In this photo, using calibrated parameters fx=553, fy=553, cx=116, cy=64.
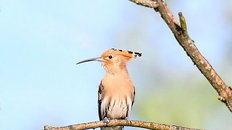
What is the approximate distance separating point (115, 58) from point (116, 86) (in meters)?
0.25

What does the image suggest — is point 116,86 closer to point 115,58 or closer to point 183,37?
point 115,58

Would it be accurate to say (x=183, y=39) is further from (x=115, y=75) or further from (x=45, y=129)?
(x=115, y=75)

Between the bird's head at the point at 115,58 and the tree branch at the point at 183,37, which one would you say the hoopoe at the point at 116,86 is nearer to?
the bird's head at the point at 115,58

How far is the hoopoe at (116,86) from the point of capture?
4527 millimetres

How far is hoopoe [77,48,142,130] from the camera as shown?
453 cm

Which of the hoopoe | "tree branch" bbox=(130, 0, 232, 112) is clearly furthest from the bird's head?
"tree branch" bbox=(130, 0, 232, 112)

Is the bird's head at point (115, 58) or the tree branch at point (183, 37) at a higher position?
the bird's head at point (115, 58)

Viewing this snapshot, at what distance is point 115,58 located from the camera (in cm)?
455

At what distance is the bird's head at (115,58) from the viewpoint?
14.8 ft

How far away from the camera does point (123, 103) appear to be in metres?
4.73

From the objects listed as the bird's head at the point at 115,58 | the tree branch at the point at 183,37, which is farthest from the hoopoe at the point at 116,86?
the tree branch at the point at 183,37

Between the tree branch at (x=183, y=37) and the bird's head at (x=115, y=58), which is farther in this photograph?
the bird's head at (x=115, y=58)

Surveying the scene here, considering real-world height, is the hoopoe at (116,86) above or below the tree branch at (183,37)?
above

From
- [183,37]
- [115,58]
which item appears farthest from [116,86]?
[183,37]
